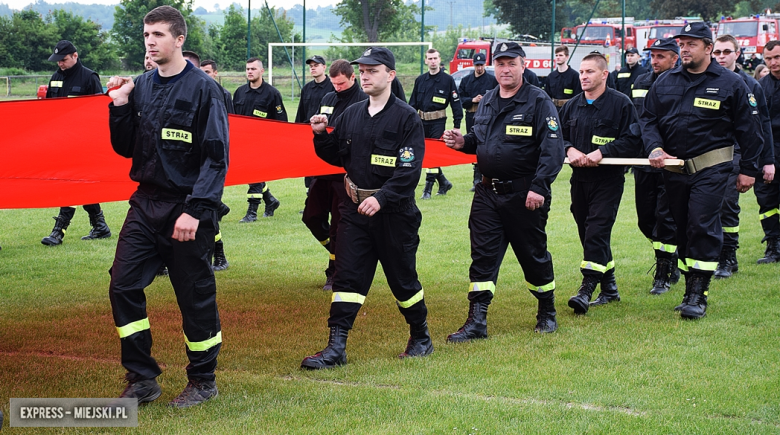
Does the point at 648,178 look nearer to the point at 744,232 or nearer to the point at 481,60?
the point at 744,232

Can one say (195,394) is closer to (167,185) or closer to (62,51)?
(167,185)

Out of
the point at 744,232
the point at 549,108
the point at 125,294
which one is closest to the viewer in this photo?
the point at 125,294

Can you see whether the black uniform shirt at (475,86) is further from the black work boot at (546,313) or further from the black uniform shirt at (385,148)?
the black uniform shirt at (385,148)

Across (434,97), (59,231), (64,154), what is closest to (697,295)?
(64,154)

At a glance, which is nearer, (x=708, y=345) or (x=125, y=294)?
(x=125, y=294)

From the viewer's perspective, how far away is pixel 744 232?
37.6 ft

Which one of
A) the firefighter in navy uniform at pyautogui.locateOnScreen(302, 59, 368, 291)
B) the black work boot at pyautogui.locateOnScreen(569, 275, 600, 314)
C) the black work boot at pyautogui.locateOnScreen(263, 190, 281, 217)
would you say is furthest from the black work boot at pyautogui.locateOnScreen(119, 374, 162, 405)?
the black work boot at pyautogui.locateOnScreen(263, 190, 281, 217)

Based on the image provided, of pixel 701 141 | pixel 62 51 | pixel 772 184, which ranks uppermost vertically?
pixel 62 51

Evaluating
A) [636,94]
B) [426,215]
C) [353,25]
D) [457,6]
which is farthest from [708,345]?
[457,6]

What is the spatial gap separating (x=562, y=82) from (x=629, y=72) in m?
1.23

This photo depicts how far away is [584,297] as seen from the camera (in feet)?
24.2

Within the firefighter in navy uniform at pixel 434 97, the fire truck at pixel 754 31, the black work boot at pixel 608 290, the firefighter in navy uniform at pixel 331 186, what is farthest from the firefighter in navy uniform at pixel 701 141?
the fire truck at pixel 754 31

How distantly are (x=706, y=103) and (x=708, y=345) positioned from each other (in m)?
2.00

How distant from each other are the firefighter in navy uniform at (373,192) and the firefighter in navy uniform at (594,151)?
2.14m
